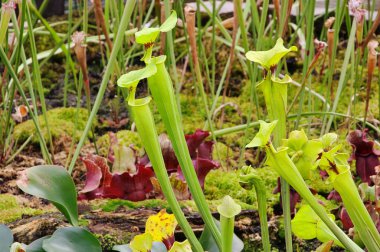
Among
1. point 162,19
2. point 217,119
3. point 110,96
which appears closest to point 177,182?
point 162,19

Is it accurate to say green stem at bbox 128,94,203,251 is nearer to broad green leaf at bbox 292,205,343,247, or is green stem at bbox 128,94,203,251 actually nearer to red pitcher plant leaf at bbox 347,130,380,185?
broad green leaf at bbox 292,205,343,247

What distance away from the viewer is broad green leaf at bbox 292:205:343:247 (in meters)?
0.62

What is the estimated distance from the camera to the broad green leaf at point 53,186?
65cm

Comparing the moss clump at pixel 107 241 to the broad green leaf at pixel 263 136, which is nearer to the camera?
the broad green leaf at pixel 263 136

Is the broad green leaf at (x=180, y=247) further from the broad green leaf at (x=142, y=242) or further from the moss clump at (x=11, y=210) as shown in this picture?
the moss clump at (x=11, y=210)

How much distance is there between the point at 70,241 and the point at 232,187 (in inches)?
17.6

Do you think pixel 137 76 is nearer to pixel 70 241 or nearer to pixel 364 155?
pixel 70 241

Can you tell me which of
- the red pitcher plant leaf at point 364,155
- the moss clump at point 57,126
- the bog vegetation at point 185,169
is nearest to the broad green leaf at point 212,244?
the bog vegetation at point 185,169

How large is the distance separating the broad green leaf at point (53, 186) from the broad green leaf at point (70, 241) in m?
0.05

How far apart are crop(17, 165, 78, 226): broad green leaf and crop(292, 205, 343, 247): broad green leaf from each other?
0.26 meters

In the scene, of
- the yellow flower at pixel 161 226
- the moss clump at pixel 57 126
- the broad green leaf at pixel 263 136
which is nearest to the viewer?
the broad green leaf at pixel 263 136

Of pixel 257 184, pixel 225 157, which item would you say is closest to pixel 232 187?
pixel 225 157

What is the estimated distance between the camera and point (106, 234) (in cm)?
78

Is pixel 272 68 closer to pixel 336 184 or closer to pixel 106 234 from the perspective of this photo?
pixel 336 184
